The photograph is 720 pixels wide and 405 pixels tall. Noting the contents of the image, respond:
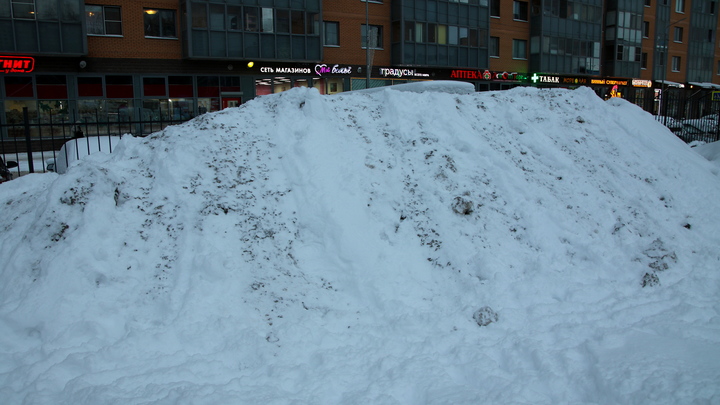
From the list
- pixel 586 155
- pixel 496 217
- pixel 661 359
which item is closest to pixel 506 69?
pixel 586 155

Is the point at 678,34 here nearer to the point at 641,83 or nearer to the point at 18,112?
the point at 641,83

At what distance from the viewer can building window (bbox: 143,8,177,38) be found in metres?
24.0

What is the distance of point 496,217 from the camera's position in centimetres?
647

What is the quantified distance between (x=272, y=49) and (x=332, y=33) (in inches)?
174

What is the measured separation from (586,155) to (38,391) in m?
8.24

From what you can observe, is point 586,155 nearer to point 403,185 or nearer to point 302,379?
point 403,185

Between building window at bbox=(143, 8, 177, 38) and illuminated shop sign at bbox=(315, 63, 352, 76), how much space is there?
7.88 meters

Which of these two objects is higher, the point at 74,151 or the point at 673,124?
the point at 673,124

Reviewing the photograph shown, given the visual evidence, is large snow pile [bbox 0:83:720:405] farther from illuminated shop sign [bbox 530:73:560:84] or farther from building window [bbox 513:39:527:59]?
building window [bbox 513:39:527:59]

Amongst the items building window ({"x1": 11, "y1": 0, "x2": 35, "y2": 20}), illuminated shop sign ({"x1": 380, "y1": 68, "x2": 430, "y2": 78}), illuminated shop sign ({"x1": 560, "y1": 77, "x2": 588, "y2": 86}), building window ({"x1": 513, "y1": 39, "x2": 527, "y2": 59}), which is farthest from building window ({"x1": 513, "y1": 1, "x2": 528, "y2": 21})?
building window ({"x1": 11, "y1": 0, "x2": 35, "y2": 20})

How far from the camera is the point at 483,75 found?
1316 inches

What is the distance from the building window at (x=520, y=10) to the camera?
117 feet

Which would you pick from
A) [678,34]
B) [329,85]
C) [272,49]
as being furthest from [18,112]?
[678,34]

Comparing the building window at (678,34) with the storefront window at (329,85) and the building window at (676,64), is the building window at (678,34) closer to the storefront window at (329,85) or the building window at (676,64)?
the building window at (676,64)
